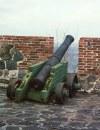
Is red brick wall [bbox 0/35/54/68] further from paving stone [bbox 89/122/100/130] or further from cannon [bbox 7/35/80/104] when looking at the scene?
paving stone [bbox 89/122/100/130]

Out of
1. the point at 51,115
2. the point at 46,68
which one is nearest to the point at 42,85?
the point at 46,68

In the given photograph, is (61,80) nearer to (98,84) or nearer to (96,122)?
(98,84)

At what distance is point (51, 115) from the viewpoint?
829 centimetres

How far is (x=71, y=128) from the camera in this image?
7.18 metres

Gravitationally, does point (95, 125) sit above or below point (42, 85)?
below

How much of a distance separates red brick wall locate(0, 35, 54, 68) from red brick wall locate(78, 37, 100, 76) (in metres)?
0.86

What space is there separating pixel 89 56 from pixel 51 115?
3987 mm

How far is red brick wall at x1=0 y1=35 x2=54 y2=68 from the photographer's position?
1212 centimetres

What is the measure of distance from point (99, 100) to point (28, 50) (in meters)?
2.82

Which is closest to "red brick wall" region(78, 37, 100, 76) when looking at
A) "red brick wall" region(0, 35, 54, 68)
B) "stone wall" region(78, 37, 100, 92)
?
"stone wall" region(78, 37, 100, 92)

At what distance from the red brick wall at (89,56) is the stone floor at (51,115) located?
1736mm

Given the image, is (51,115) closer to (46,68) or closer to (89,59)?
(46,68)

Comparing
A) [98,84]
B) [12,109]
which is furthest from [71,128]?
[98,84]

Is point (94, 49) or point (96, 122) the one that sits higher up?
point (94, 49)
